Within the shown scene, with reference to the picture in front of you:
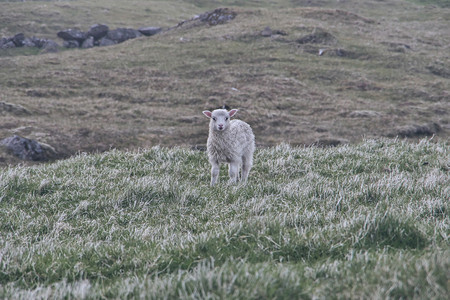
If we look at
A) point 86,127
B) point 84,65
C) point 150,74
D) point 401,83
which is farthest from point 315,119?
point 84,65

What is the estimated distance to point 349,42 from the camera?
47.6 metres

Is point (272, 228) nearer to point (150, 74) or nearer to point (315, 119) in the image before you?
point (315, 119)

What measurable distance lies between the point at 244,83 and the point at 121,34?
97.8 ft

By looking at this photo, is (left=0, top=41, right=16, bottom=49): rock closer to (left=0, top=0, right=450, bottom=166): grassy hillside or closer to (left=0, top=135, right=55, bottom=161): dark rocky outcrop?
(left=0, top=0, right=450, bottom=166): grassy hillside

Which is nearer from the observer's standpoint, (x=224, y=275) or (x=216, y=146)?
(x=224, y=275)

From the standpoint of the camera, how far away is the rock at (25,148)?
2034 cm

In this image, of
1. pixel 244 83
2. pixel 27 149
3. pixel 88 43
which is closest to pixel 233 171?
pixel 27 149

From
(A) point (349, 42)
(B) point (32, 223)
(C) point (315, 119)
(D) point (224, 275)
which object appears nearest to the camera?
(D) point (224, 275)

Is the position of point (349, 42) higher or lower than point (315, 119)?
higher

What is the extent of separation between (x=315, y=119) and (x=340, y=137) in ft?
15.1

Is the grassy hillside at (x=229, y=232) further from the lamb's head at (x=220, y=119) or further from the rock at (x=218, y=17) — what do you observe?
the rock at (x=218, y=17)

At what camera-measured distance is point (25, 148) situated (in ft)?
67.7

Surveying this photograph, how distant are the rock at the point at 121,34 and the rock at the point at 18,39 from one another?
10.8 meters

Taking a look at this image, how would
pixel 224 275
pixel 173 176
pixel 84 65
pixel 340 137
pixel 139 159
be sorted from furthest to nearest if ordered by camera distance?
1. pixel 84 65
2. pixel 340 137
3. pixel 139 159
4. pixel 173 176
5. pixel 224 275
